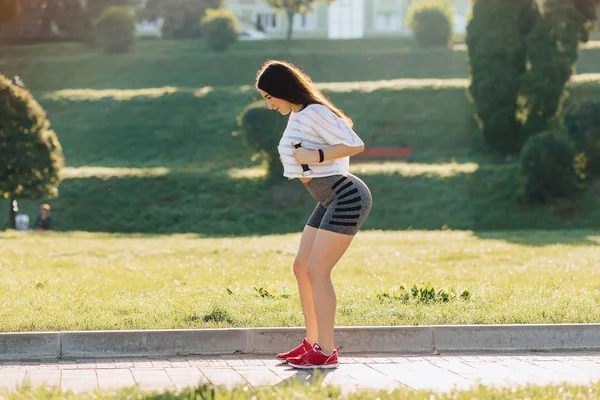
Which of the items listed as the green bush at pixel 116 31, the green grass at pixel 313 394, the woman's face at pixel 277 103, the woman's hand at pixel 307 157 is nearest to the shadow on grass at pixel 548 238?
the woman's face at pixel 277 103

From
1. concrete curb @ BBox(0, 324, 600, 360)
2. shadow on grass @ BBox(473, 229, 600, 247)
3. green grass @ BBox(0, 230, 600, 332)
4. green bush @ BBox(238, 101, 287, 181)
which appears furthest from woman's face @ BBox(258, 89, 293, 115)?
green bush @ BBox(238, 101, 287, 181)

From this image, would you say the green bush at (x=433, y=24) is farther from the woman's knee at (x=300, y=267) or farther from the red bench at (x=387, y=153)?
the woman's knee at (x=300, y=267)

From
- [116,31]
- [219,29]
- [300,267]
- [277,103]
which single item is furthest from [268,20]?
[300,267]

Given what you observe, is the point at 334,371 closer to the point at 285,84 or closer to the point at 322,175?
the point at 322,175

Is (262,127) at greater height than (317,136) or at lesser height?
lesser

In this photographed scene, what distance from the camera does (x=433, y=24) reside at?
53.3 metres

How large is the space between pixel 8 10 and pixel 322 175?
4314 centimetres

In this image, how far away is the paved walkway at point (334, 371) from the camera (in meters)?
6.34

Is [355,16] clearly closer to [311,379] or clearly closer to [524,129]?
[524,129]

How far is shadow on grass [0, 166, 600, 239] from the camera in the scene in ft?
87.5

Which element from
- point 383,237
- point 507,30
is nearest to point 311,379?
point 383,237

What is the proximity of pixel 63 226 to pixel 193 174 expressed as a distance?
4412 mm

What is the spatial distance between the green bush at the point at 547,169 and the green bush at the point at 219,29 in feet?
96.1

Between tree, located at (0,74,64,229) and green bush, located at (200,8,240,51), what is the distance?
94.7 feet
